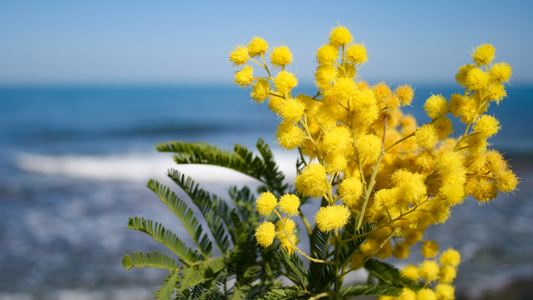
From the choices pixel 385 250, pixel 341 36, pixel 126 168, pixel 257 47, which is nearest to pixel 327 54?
pixel 341 36

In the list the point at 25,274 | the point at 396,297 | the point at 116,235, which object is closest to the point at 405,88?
the point at 396,297

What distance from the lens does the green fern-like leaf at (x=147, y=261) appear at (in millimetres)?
1076

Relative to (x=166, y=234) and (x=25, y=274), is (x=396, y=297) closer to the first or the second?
(x=166, y=234)

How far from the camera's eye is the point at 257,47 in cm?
85

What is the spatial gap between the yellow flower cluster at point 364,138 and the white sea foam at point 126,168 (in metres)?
7.06

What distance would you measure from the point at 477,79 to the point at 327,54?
0.36 m

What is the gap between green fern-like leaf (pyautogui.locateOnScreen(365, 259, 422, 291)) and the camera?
111 cm

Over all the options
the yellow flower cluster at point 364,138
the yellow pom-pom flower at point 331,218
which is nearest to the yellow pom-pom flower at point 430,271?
the yellow flower cluster at point 364,138

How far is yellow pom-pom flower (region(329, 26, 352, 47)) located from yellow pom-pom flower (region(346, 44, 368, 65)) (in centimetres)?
2

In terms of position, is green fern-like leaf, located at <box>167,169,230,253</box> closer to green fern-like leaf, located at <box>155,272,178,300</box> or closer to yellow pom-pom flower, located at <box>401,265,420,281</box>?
green fern-like leaf, located at <box>155,272,178,300</box>

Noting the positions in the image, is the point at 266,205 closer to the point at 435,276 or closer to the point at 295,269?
the point at 295,269

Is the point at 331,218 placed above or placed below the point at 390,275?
above

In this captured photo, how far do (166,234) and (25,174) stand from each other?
359 inches

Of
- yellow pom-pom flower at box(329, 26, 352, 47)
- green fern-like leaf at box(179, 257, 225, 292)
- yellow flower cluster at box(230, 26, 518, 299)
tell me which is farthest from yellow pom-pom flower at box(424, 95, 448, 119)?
green fern-like leaf at box(179, 257, 225, 292)
